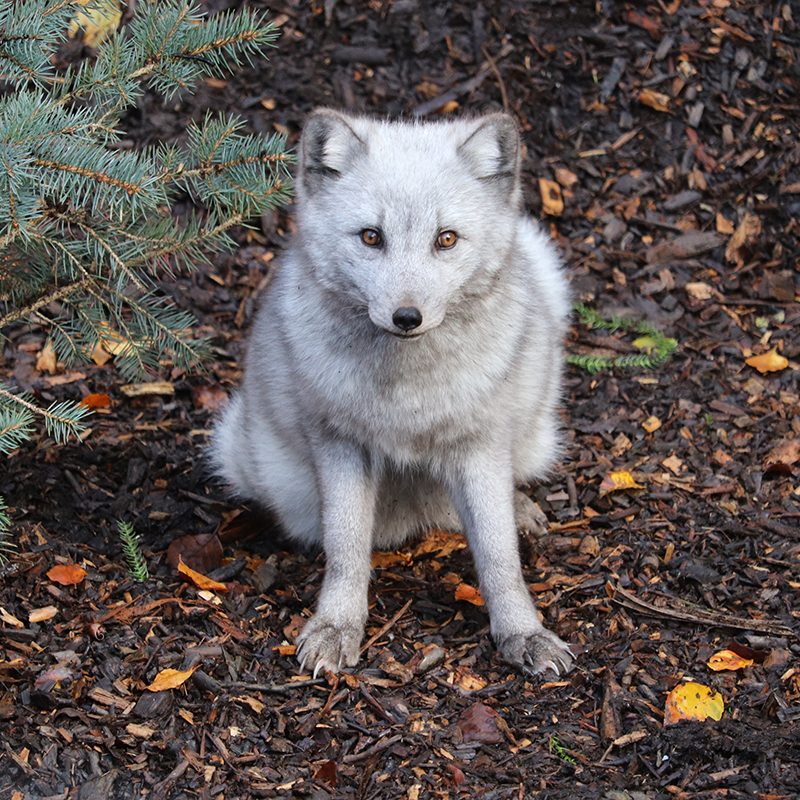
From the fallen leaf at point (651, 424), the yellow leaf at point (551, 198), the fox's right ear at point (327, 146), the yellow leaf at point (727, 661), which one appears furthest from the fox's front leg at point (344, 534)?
the yellow leaf at point (551, 198)

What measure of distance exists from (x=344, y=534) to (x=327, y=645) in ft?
1.40

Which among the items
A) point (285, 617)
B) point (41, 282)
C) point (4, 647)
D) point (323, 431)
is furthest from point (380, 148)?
point (4, 647)

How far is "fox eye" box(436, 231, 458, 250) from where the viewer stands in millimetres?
3992

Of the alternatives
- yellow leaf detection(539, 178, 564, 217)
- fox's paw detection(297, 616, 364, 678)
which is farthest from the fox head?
yellow leaf detection(539, 178, 564, 217)

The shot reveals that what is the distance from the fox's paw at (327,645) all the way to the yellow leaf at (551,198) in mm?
3170

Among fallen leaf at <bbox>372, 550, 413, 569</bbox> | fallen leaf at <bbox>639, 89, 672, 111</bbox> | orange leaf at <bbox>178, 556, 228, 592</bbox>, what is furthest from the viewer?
fallen leaf at <bbox>639, 89, 672, 111</bbox>

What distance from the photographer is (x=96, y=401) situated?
18.5ft

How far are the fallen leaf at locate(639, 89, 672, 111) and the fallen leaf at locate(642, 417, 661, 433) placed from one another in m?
2.14

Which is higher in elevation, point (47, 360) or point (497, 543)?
point (497, 543)

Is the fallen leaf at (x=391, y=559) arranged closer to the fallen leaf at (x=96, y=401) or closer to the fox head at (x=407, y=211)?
the fox head at (x=407, y=211)

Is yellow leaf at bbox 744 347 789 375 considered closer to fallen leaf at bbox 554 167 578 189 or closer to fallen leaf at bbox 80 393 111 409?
fallen leaf at bbox 554 167 578 189

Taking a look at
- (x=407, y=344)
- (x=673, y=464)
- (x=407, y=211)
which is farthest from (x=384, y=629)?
(x=673, y=464)

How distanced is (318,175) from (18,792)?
7.23ft

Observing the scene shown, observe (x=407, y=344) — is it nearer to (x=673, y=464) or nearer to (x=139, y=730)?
(x=139, y=730)
